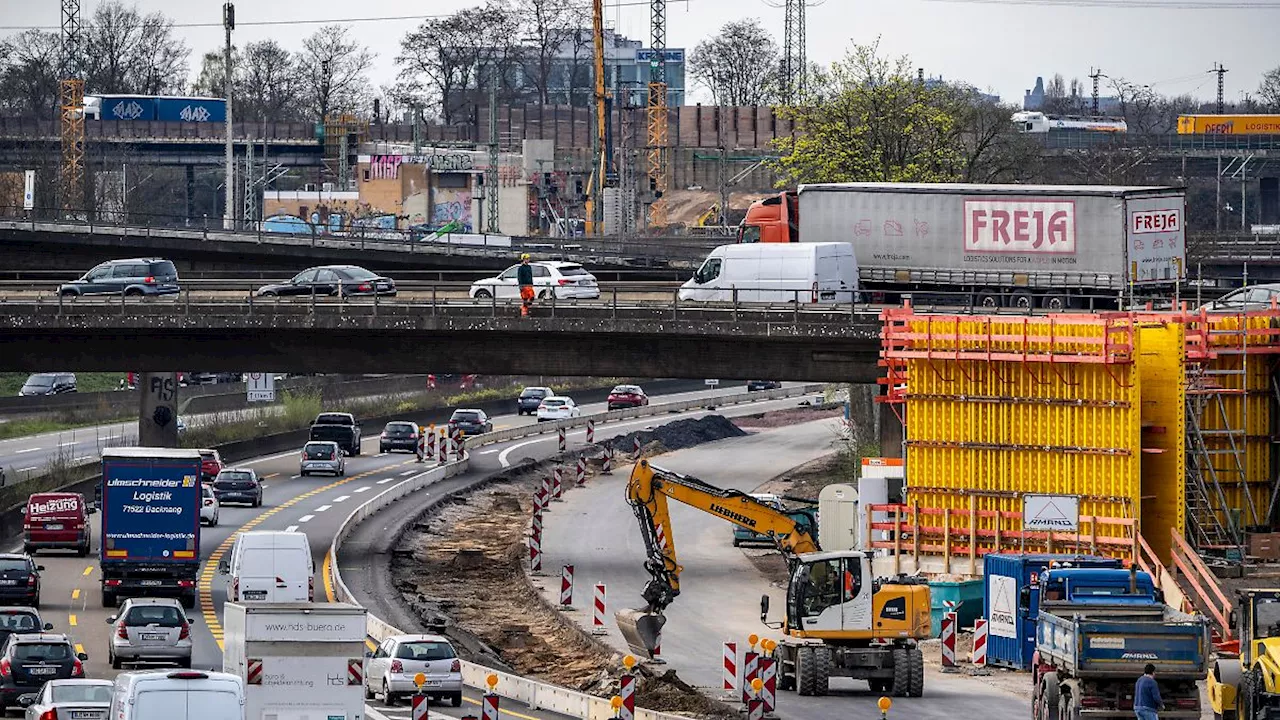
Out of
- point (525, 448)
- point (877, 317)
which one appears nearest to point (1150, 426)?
point (877, 317)

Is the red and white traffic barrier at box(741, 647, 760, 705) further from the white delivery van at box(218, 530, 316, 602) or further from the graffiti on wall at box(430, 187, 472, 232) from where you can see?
the graffiti on wall at box(430, 187, 472, 232)

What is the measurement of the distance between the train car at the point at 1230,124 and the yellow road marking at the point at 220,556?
4614 inches

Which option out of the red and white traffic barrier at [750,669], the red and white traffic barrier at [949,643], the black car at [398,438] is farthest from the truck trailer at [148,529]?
the black car at [398,438]

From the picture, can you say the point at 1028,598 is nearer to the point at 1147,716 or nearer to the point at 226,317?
Answer: the point at 1147,716

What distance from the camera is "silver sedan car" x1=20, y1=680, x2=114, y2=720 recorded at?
30.4 metres

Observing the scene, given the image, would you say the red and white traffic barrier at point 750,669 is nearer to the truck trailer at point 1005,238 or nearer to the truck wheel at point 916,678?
the truck wheel at point 916,678

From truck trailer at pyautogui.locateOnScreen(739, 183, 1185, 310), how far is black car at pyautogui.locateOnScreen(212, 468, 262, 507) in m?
19.6

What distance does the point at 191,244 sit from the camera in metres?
104

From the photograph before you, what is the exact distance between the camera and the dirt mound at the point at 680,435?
95.9 metres

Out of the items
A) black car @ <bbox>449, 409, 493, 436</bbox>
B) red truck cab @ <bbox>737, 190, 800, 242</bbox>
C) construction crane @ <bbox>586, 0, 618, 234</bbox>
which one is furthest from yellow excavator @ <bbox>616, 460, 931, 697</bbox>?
construction crane @ <bbox>586, 0, 618, 234</bbox>

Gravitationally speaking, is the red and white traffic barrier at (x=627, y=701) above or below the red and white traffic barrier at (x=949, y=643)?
above

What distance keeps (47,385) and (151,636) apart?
7475cm

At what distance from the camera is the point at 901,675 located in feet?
124

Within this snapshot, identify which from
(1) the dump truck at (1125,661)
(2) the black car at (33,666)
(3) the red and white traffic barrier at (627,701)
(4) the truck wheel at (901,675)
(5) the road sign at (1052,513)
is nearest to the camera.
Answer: (1) the dump truck at (1125,661)
